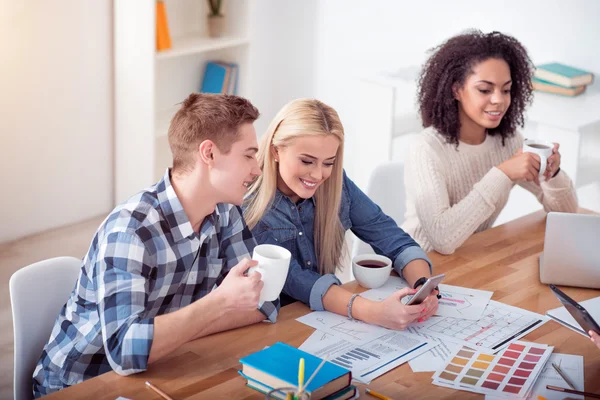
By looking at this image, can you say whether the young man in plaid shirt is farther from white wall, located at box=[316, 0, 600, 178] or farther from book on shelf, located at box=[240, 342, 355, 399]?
white wall, located at box=[316, 0, 600, 178]

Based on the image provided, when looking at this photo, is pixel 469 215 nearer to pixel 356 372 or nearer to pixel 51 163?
pixel 356 372

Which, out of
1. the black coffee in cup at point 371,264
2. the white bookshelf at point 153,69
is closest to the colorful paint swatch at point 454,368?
the black coffee in cup at point 371,264

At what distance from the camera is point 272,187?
216cm

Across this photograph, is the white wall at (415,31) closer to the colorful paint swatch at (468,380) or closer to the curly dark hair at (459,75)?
the curly dark hair at (459,75)

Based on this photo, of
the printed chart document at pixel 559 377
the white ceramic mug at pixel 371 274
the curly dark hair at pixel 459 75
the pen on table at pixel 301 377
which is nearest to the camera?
the pen on table at pixel 301 377

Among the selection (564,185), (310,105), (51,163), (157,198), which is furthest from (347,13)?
(157,198)

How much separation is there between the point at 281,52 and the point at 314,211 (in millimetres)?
2887

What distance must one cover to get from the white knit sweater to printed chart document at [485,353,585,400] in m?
0.68

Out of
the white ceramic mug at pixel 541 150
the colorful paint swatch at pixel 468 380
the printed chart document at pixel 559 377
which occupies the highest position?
the white ceramic mug at pixel 541 150

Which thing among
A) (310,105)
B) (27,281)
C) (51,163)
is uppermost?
(310,105)

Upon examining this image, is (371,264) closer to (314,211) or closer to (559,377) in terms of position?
(314,211)

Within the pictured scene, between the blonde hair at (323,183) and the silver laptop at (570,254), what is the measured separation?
585mm

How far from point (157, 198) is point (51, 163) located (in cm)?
255

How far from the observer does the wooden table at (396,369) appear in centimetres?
156
